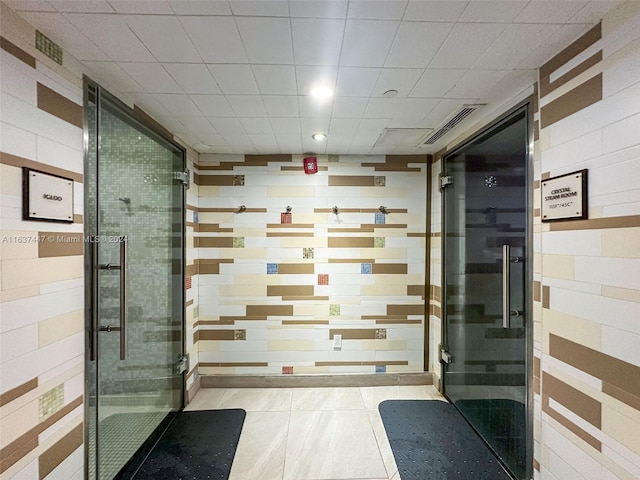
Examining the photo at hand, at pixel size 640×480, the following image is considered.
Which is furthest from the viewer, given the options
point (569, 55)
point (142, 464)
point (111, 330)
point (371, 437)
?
point (371, 437)

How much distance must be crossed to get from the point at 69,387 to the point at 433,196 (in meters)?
2.80

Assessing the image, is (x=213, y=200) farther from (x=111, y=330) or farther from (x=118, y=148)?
(x=111, y=330)

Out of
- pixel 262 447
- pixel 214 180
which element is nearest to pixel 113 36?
pixel 214 180

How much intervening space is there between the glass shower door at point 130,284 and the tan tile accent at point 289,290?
0.76 m

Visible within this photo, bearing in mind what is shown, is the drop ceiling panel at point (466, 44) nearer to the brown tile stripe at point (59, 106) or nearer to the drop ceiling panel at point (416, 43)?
the drop ceiling panel at point (416, 43)

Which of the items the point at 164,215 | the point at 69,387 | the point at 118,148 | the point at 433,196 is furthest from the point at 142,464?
the point at 433,196

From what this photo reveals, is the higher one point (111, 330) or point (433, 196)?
point (433, 196)

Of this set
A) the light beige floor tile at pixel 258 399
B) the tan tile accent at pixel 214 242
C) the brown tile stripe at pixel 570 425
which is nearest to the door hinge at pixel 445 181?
the brown tile stripe at pixel 570 425

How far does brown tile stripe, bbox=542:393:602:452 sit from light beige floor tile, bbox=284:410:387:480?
3.12 ft

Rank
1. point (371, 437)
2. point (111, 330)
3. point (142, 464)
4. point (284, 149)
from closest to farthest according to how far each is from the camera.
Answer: point (111, 330), point (142, 464), point (371, 437), point (284, 149)

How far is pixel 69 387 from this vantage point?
1340mm

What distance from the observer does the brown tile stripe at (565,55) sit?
115cm

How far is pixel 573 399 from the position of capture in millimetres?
1260

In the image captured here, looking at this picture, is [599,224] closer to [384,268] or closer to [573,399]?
[573,399]
